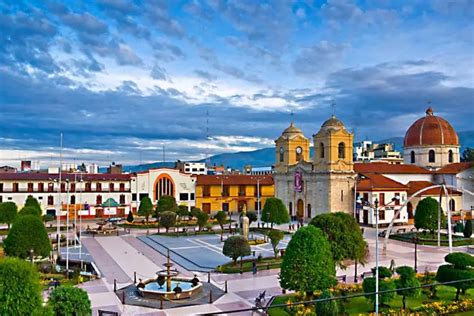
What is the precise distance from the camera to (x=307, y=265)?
21.6m

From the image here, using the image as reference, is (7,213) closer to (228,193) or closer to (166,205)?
(166,205)

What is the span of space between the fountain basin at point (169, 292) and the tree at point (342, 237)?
25.1ft

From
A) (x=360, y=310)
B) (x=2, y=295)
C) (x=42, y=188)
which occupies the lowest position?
(x=360, y=310)

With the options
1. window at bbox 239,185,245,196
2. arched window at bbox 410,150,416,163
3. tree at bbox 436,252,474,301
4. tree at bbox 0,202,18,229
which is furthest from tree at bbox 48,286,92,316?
arched window at bbox 410,150,416,163

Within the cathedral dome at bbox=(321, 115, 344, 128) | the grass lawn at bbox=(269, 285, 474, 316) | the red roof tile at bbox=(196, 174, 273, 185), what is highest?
the cathedral dome at bbox=(321, 115, 344, 128)

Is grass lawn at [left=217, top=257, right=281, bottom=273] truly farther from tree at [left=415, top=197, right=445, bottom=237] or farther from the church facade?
the church facade

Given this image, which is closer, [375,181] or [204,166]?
[375,181]

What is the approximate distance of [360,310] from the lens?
853 inches

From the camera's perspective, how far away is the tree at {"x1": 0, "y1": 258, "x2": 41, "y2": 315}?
14.4 metres

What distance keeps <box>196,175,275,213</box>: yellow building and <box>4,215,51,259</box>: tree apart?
44.1 metres

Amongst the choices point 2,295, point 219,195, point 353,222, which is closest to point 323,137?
point 219,195

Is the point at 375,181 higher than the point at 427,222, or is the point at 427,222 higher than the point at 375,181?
the point at 375,181

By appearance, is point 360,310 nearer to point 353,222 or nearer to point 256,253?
point 353,222

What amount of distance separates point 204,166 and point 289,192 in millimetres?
77101
